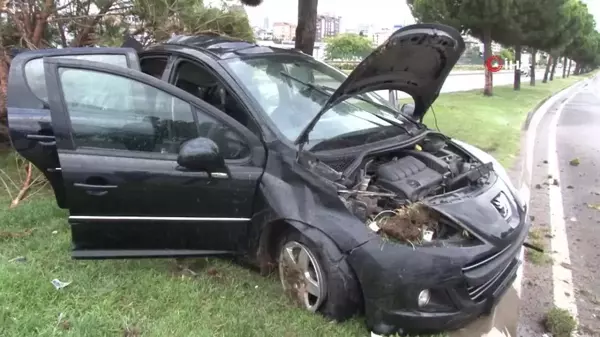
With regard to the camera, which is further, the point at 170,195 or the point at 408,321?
the point at 170,195

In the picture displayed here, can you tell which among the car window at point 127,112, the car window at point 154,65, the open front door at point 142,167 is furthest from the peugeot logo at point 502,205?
the car window at point 154,65

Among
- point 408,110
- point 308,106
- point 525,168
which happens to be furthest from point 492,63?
point 308,106

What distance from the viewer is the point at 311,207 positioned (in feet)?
10.1

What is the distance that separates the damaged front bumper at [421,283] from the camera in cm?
280

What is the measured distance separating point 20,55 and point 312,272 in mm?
2730

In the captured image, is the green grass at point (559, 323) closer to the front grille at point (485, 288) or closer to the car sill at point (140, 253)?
the front grille at point (485, 288)

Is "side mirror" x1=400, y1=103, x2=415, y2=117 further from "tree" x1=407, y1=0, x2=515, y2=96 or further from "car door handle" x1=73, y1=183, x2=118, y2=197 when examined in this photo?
"tree" x1=407, y1=0, x2=515, y2=96

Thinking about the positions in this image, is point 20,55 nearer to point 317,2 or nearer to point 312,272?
point 312,272

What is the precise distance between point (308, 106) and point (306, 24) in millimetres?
4929

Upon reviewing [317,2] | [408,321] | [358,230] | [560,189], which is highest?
[317,2]

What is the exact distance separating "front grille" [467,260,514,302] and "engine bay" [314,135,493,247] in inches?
10.7

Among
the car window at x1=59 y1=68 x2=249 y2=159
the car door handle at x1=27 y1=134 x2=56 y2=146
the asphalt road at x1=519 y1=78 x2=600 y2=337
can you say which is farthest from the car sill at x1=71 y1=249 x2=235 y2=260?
the asphalt road at x1=519 y1=78 x2=600 y2=337

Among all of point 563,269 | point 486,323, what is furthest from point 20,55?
point 563,269

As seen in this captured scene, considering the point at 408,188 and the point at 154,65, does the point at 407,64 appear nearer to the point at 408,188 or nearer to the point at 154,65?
the point at 408,188
